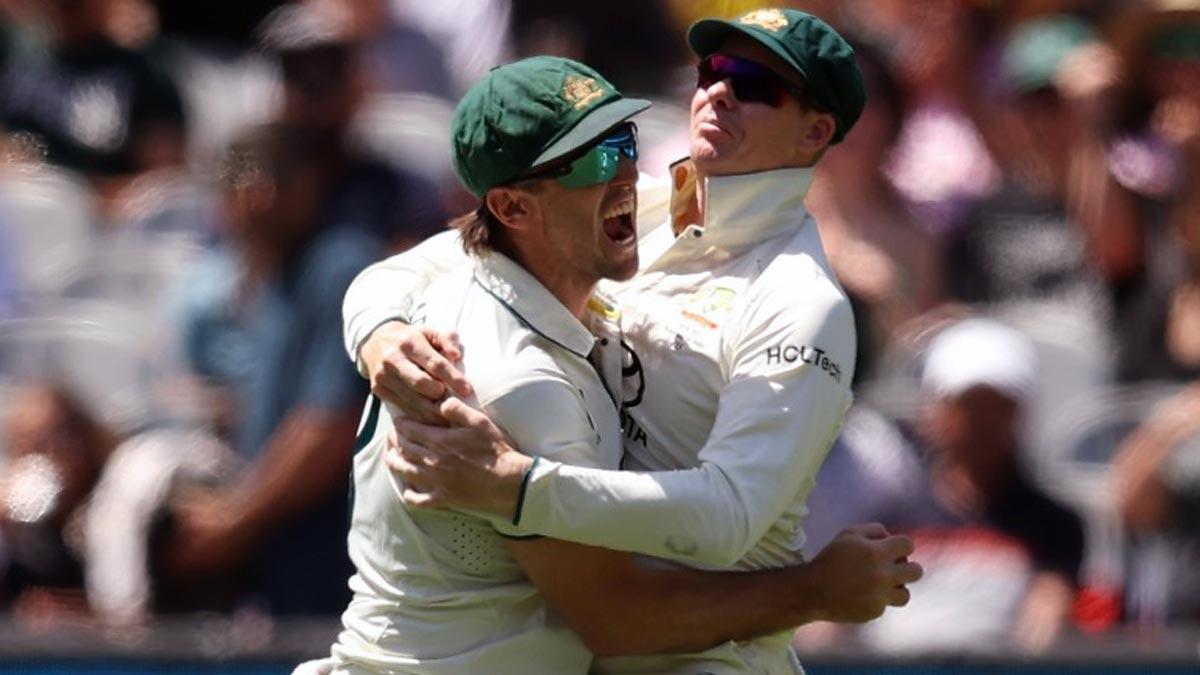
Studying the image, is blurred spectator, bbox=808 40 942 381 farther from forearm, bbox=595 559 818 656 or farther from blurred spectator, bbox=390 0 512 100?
forearm, bbox=595 559 818 656

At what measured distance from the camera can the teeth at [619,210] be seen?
398 cm

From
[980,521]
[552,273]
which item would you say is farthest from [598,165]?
[980,521]

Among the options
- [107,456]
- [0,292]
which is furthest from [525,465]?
[0,292]

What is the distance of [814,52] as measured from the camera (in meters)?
4.18

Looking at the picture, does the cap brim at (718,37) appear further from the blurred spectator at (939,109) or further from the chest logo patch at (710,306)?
the blurred spectator at (939,109)

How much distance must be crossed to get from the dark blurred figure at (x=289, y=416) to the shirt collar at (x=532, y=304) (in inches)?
128

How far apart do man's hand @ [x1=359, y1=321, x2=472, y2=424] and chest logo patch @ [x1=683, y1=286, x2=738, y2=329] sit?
470mm

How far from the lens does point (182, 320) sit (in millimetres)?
7457

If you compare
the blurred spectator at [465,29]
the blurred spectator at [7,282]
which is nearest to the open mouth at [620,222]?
the blurred spectator at [465,29]

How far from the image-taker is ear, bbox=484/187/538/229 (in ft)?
12.9

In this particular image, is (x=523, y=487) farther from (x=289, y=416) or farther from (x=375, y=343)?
(x=289, y=416)

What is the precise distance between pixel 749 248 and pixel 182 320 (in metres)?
3.58

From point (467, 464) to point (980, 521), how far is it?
3394 mm

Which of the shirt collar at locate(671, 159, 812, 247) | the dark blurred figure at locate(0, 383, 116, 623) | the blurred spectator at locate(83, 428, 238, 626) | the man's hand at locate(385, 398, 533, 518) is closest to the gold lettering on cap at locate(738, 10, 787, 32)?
the shirt collar at locate(671, 159, 812, 247)
